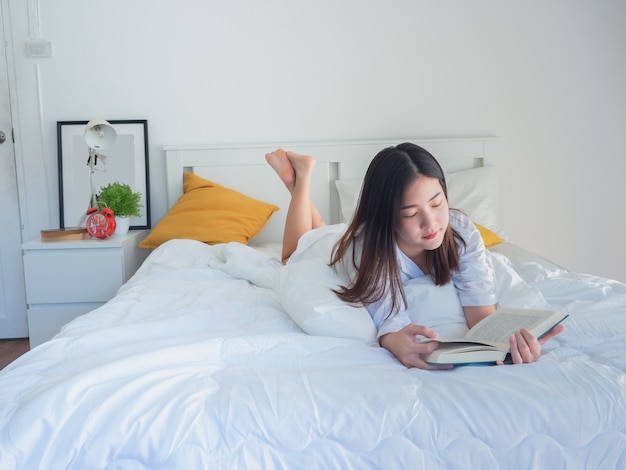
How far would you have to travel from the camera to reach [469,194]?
282 cm

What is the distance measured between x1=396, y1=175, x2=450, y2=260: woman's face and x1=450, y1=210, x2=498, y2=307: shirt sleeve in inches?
4.9

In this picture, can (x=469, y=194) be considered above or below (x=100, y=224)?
above

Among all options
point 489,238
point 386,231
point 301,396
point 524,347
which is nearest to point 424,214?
point 386,231

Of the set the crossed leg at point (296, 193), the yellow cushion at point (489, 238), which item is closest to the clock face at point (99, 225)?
the crossed leg at point (296, 193)

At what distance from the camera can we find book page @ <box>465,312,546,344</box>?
1146mm

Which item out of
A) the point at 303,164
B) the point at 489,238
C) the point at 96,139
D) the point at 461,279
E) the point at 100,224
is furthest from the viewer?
the point at 96,139

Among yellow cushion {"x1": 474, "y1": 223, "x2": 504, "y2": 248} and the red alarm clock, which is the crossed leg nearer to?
yellow cushion {"x1": 474, "y1": 223, "x2": 504, "y2": 248}

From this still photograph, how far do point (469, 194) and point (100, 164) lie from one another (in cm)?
173

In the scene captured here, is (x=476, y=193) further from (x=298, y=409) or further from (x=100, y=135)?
(x=298, y=409)

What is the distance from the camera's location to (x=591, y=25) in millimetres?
3027

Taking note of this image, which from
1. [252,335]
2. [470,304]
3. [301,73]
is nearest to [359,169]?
[301,73]

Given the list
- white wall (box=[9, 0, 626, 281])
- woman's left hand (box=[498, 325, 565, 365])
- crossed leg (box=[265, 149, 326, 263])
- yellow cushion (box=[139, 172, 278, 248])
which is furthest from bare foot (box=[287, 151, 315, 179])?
woman's left hand (box=[498, 325, 565, 365])

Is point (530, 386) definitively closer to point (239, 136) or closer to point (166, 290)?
point (166, 290)

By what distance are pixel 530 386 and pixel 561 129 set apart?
7.85 feet
